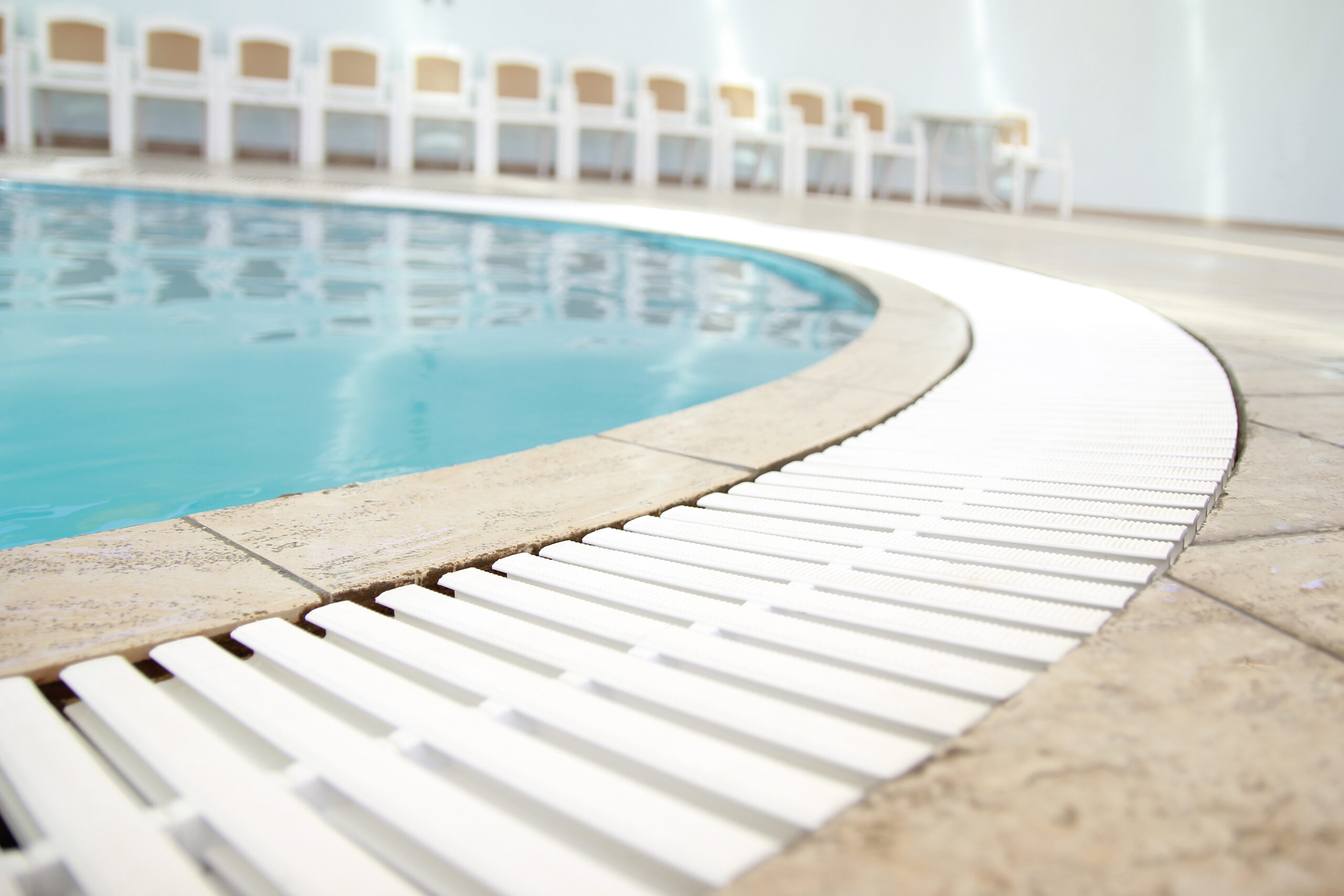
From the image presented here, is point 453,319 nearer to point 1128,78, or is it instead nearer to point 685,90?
point 685,90

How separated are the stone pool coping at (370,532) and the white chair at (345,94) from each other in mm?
6596

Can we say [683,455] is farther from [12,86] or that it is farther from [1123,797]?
[12,86]

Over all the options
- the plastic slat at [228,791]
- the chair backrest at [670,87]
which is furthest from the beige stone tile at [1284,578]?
the chair backrest at [670,87]

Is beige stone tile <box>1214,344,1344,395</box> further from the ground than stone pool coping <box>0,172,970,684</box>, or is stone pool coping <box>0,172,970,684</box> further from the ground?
beige stone tile <box>1214,344,1344,395</box>

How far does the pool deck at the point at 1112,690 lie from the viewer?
1.87ft

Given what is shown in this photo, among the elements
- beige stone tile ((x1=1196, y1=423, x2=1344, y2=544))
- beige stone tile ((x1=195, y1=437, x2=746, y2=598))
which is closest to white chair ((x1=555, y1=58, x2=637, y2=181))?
beige stone tile ((x1=195, y1=437, x2=746, y2=598))

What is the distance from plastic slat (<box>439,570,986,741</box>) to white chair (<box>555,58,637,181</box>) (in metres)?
7.41

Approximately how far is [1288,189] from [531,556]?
12.1m

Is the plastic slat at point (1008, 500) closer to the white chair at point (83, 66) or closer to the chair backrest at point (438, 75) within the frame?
the white chair at point (83, 66)

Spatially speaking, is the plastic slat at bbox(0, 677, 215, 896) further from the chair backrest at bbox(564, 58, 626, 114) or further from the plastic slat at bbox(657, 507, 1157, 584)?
the chair backrest at bbox(564, 58, 626, 114)

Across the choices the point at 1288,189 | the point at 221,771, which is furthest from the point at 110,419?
the point at 1288,189

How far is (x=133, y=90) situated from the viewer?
22.8 ft

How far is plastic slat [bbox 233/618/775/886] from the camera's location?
1.91ft

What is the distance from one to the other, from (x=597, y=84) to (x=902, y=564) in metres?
8.24
